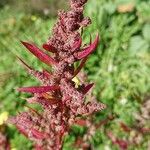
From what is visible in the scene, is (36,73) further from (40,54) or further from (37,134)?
(37,134)

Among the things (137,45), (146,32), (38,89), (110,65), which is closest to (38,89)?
(38,89)

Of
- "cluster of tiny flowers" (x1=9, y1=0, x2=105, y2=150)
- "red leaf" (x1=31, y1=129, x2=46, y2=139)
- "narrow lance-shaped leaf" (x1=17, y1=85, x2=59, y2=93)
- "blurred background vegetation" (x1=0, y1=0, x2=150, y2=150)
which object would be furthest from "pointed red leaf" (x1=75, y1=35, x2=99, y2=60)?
"blurred background vegetation" (x1=0, y1=0, x2=150, y2=150)

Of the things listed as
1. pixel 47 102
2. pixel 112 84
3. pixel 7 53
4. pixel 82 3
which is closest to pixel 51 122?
pixel 47 102

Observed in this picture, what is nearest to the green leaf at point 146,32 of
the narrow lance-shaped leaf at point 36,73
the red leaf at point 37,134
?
the red leaf at point 37,134

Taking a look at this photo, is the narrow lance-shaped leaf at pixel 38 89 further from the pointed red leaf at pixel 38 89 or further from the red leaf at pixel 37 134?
the red leaf at pixel 37 134

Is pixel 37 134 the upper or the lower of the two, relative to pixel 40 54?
lower

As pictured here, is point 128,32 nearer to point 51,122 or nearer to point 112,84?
point 112,84

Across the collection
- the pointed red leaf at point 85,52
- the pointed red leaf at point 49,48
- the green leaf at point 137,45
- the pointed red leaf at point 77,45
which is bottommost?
the pointed red leaf at point 85,52

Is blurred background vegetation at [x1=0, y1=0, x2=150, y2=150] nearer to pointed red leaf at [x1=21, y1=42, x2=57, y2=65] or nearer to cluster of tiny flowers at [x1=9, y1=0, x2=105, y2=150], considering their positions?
cluster of tiny flowers at [x1=9, y1=0, x2=105, y2=150]
